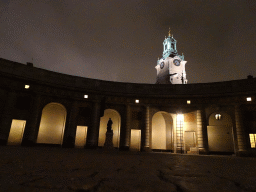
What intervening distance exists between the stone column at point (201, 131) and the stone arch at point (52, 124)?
17.8 metres

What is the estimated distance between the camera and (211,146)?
2395 cm

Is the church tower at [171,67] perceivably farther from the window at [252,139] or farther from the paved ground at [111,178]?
the paved ground at [111,178]

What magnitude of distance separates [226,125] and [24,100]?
27.4 metres

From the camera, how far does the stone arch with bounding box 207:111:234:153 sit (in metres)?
23.0

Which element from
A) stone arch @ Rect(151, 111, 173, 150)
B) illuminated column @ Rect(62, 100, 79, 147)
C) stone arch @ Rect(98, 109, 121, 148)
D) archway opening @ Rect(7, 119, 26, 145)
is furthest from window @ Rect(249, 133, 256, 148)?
archway opening @ Rect(7, 119, 26, 145)

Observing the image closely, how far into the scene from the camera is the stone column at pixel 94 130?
2070 cm

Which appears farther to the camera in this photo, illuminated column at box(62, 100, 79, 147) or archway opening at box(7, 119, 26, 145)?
archway opening at box(7, 119, 26, 145)

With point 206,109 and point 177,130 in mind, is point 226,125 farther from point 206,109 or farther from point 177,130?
point 177,130

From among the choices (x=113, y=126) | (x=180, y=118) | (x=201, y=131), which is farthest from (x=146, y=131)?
(x=201, y=131)

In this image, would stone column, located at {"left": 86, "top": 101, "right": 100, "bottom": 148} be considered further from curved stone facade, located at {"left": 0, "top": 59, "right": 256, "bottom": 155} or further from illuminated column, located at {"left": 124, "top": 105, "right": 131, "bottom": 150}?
illuminated column, located at {"left": 124, "top": 105, "right": 131, "bottom": 150}

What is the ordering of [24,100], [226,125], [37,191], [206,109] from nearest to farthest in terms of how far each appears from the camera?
[37,191]
[24,100]
[206,109]
[226,125]

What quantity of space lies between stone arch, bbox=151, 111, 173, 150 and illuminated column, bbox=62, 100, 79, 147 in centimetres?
1177

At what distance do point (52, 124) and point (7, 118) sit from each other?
5416 mm

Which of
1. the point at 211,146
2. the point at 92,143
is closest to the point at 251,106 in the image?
the point at 211,146
